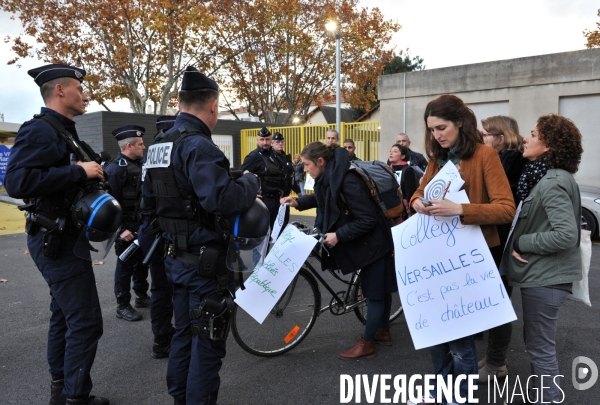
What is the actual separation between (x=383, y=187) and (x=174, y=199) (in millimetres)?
1681

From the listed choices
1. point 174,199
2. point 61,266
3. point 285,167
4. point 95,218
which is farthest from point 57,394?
point 285,167

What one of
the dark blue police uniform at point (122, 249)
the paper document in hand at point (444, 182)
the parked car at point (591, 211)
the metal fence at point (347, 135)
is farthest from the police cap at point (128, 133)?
the metal fence at point (347, 135)

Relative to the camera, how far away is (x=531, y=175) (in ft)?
8.87

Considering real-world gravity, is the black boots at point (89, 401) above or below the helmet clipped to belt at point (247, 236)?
below

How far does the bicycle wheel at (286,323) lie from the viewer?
3.75 meters

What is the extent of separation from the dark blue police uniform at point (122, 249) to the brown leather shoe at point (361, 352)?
2.28m

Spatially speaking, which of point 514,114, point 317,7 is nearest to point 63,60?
point 317,7

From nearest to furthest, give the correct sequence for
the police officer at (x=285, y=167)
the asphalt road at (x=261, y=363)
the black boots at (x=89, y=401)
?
1. the black boots at (x=89, y=401)
2. the asphalt road at (x=261, y=363)
3. the police officer at (x=285, y=167)

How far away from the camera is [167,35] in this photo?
18.5 meters

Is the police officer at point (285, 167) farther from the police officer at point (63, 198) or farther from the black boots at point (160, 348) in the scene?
the police officer at point (63, 198)

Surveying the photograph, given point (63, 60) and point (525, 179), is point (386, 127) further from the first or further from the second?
point (63, 60)

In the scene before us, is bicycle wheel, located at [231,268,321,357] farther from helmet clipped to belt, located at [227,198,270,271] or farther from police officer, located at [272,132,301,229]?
police officer, located at [272,132,301,229]

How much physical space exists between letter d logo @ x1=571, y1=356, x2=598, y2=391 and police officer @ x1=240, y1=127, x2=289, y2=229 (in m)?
4.21

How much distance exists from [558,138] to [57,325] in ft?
10.3
